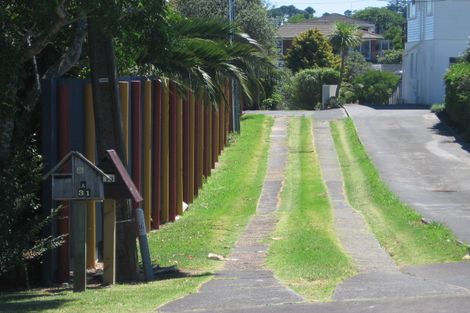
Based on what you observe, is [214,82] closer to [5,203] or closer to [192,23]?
[192,23]

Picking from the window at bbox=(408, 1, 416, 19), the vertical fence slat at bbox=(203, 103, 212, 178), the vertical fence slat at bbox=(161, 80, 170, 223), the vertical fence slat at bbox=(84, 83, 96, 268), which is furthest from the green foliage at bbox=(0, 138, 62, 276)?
the window at bbox=(408, 1, 416, 19)

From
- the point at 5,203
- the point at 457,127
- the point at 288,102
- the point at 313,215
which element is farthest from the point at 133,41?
the point at 288,102

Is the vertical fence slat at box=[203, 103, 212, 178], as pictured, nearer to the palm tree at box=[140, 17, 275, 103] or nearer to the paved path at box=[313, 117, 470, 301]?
the paved path at box=[313, 117, 470, 301]

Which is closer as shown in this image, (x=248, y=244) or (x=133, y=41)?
(x=133, y=41)

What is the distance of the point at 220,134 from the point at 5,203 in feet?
65.2

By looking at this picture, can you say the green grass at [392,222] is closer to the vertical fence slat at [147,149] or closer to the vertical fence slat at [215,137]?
the vertical fence slat at [215,137]

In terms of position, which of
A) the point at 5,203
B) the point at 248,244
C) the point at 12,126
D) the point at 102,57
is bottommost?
the point at 248,244

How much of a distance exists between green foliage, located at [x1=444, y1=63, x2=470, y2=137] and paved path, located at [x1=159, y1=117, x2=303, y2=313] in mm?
12797

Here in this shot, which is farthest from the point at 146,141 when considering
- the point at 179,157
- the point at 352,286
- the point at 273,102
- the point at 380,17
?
the point at 380,17

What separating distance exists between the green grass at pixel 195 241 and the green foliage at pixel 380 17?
131502 mm

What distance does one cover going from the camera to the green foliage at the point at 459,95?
30.2 metres

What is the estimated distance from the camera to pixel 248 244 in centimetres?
1505

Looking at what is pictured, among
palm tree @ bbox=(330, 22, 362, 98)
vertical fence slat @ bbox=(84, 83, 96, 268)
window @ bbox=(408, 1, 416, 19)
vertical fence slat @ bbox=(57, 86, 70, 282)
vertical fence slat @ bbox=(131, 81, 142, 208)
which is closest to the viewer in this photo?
vertical fence slat @ bbox=(57, 86, 70, 282)

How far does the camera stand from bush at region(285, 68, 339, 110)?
2192 inches
